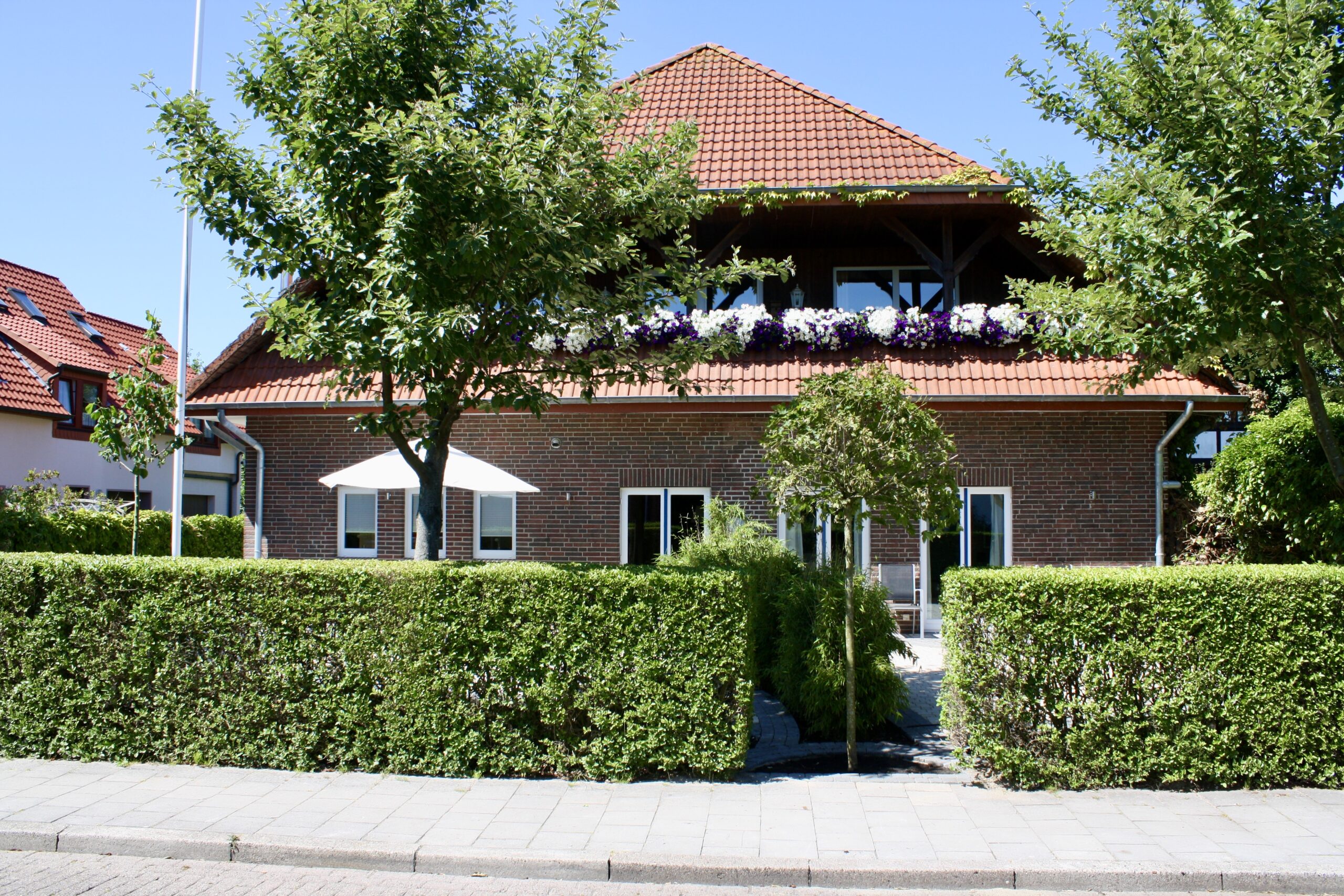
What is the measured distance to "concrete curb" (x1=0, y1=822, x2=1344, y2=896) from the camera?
4.79m

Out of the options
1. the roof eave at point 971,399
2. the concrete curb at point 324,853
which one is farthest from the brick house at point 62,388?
the concrete curb at point 324,853

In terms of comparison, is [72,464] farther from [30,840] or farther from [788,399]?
[30,840]

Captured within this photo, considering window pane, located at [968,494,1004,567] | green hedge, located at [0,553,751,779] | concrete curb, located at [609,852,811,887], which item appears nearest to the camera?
concrete curb, located at [609,852,811,887]

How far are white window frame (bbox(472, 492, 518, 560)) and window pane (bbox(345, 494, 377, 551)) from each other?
61.2 inches

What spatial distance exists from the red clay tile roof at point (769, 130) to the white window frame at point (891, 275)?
1.27 m

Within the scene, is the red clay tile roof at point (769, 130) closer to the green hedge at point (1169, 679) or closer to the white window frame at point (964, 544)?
the white window frame at point (964, 544)

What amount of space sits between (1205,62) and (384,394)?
677 centimetres

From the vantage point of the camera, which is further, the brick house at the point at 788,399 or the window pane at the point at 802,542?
the window pane at the point at 802,542

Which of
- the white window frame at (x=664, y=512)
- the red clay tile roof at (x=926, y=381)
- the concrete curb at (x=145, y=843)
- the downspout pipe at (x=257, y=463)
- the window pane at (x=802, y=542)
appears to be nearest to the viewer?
the concrete curb at (x=145, y=843)

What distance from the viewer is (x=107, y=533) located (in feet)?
54.5

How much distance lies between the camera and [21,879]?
4879mm

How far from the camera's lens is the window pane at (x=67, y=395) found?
24.0 meters

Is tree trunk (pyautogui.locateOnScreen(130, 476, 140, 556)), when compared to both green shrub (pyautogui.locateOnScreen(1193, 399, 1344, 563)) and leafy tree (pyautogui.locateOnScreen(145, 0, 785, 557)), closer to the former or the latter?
leafy tree (pyautogui.locateOnScreen(145, 0, 785, 557))

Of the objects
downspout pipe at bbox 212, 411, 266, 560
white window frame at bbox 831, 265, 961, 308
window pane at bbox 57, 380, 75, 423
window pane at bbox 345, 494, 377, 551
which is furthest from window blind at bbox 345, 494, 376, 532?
window pane at bbox 57, 380, 75, 423
